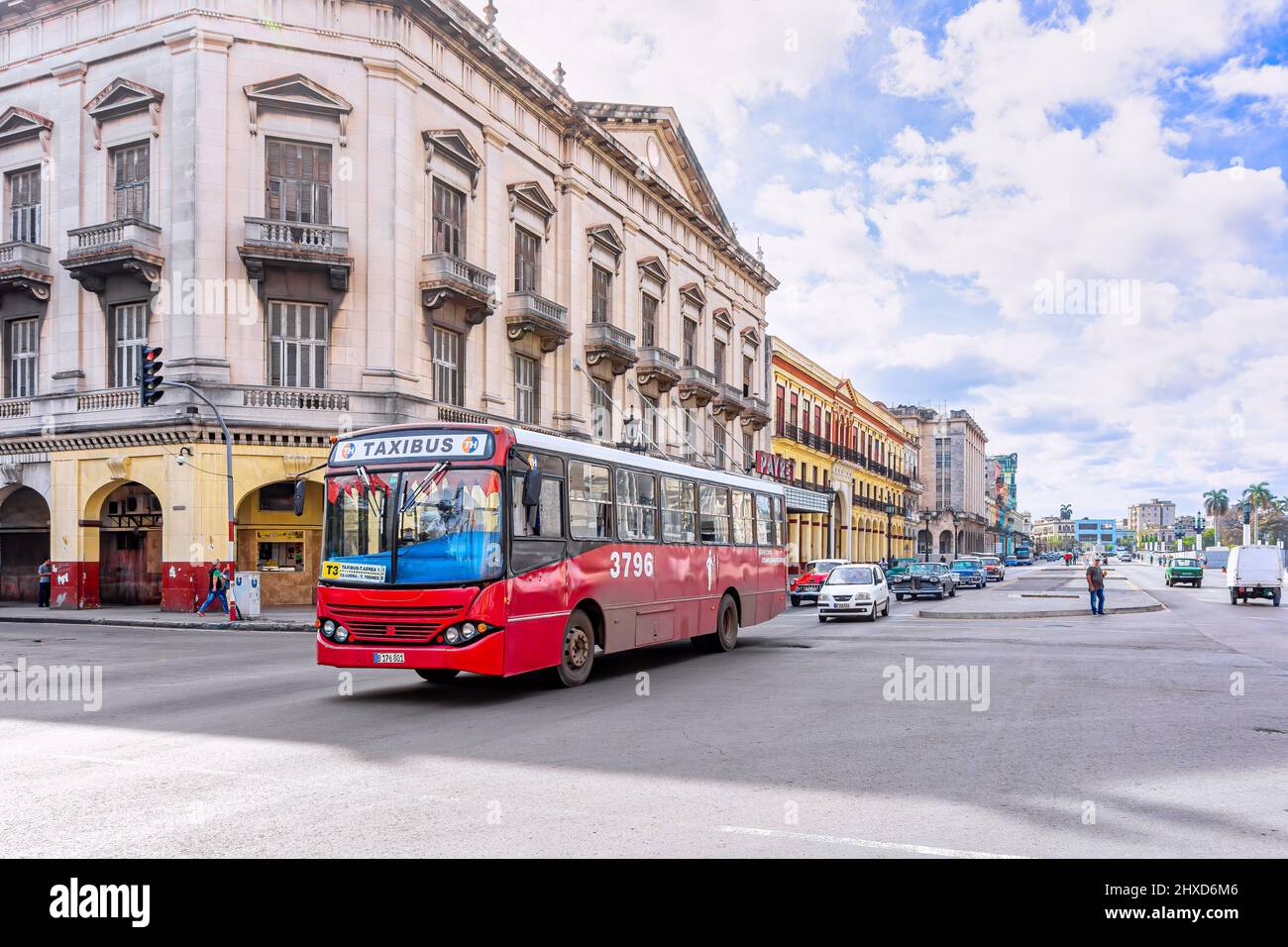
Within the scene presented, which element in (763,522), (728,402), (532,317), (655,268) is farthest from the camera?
(728,402)

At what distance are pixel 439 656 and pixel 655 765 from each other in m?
3.71

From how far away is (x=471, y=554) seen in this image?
440 inches

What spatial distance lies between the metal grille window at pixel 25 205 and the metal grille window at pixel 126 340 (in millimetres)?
4819

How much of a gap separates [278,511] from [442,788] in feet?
79.3

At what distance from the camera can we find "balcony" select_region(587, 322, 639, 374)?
3888 cm

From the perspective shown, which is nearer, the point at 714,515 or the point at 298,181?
the point at 714,515

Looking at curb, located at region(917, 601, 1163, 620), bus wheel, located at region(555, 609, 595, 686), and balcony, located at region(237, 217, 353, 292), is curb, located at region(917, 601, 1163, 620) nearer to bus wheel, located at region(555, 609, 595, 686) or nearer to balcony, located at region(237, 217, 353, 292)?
bus wheel, located at region(555, 609, 595, 686)

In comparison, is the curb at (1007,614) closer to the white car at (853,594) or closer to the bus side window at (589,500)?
the white car at (853,594)

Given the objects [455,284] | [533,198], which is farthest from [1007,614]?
[533,198]

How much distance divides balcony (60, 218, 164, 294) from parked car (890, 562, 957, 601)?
29727mm

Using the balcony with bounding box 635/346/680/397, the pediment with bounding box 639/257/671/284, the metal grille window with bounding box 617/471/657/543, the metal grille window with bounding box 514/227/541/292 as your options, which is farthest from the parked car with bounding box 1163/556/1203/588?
Answer: the metal grille window with bounding box 617/471/657/543

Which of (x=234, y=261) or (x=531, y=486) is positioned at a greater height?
(x=234, y=261)

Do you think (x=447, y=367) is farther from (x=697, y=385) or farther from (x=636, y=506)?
(x=697, y=385)

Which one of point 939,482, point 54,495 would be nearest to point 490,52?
point 54,495
